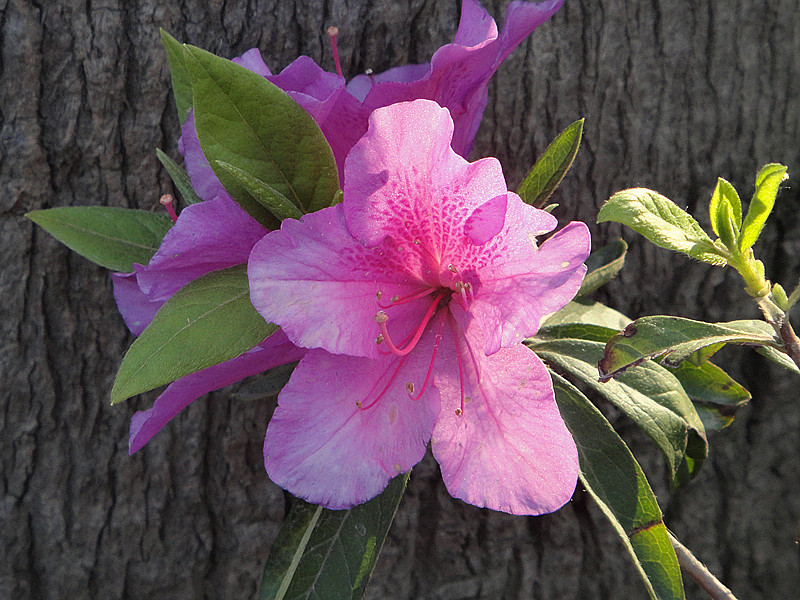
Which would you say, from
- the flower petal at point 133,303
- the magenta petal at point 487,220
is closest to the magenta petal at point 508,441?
the magenta petal at point 487,220

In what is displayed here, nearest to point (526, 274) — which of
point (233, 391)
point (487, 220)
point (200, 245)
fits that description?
point (487, 220)

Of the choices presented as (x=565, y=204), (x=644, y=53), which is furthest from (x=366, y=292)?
(x=644, y=53)

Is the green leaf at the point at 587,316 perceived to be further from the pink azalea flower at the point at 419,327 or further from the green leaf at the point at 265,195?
the green leaf at the point at 265,195

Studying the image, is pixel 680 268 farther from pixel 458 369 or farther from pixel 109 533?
pixel 109 533

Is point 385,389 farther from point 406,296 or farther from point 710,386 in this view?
point 710,386

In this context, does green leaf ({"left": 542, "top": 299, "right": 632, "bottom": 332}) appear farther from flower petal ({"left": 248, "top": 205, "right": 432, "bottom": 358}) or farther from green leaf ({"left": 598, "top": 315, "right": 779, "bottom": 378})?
flower petal ({"left": 248, "top": 205, "right": 432, "bottom": 358})
